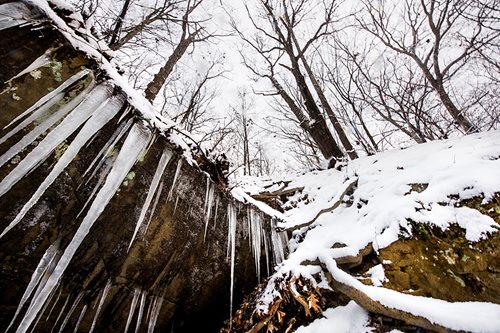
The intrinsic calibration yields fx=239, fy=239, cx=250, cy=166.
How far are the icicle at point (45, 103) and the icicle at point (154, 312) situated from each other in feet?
5.52

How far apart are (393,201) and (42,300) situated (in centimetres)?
320

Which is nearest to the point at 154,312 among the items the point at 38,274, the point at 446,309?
the point at 38,274

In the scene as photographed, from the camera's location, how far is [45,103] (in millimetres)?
1528

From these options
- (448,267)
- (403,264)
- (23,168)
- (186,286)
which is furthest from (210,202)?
(448,267)

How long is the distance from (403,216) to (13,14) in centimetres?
342

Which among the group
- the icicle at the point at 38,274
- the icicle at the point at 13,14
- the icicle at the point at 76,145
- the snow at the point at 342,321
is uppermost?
the icicle at the point at 13,14

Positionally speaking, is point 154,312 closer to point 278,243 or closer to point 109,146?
point 109,146

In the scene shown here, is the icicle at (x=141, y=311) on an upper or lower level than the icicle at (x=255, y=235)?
lower

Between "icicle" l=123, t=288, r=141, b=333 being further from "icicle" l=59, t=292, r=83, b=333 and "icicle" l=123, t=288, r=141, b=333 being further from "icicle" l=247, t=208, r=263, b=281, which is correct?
"icicle" l=247, t=208, r=263, b=281

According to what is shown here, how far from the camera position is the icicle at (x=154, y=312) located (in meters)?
2.13

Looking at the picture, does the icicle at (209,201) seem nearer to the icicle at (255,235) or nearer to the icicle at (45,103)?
the icicle at (255,235)

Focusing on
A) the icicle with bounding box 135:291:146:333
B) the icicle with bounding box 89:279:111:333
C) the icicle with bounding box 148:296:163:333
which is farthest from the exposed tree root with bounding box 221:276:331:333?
the icicle with bounding box 89:279:111:333

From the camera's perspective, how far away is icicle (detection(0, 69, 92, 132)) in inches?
56.2

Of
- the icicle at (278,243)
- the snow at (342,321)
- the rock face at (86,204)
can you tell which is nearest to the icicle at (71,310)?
the rock face at (86,204)
